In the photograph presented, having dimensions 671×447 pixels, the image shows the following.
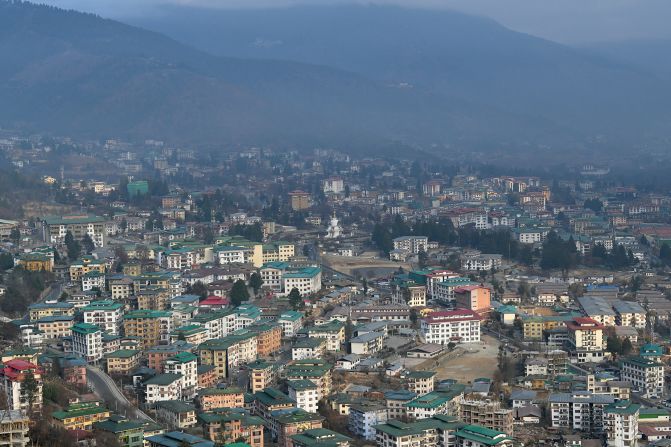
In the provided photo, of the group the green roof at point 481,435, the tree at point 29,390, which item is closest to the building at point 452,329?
the green roof at point 481,435

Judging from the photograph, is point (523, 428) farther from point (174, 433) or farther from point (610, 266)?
point (610, 266)

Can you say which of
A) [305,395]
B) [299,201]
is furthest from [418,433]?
[299,201]

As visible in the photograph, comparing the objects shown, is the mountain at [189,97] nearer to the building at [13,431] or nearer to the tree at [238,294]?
the tree at [238,294]

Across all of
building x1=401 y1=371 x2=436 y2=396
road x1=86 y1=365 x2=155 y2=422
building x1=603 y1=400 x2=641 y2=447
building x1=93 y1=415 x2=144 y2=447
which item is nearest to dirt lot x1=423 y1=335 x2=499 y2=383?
building x1=401 y1=371 x2=436 y2=396

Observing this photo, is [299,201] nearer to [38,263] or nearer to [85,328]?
[38,263]

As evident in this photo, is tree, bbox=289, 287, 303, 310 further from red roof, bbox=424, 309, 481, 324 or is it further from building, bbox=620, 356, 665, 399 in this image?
building, bbox=620, 356, 665, 399
